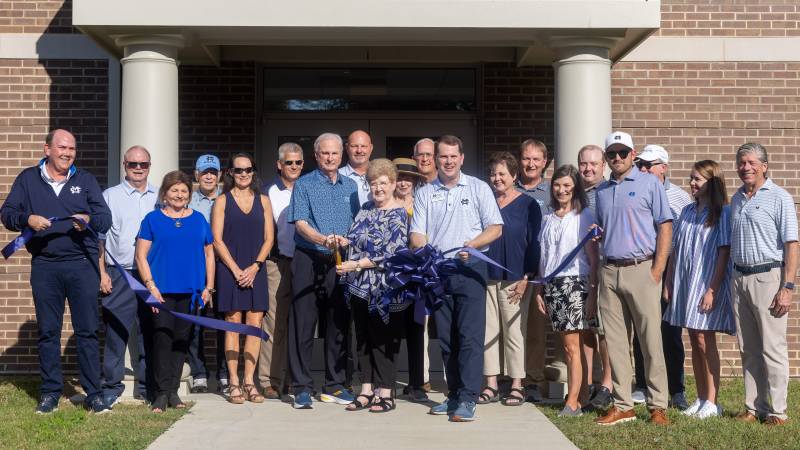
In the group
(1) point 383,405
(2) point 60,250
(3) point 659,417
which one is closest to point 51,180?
(2) point 60,250

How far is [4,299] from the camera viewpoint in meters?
10.4

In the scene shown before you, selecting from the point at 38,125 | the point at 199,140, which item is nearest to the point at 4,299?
the point at 38,125

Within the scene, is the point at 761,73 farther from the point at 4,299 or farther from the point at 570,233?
the point at 4,299

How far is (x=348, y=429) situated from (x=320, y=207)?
1705 millimetres

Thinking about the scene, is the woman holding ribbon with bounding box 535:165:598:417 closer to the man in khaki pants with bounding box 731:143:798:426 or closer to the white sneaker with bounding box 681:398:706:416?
the white sneaker with bounding box 681:398:706:416

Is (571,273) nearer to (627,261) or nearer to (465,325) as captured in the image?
(627,261)

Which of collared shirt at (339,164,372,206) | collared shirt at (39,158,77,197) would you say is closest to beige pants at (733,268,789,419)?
collared shirt at (339,164,372,206)

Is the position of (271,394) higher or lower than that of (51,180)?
lower

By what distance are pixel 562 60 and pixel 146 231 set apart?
145 inches

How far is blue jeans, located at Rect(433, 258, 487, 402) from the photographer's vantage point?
768 centimetres

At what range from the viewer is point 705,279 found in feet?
25.6

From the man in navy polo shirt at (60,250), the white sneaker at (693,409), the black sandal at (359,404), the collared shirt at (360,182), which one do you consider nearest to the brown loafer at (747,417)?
the white sneaker at (693,409)

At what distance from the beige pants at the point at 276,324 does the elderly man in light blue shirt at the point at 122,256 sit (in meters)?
0.95

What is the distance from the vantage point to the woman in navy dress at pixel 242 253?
27.1 ft
